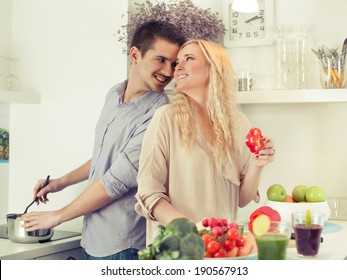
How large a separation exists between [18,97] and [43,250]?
17.3 inches

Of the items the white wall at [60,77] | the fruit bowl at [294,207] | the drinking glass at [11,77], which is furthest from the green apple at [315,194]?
the drinking glass at [11,77]

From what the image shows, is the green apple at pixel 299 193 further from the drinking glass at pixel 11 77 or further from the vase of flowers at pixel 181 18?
the drinking glass at pixel 11 77

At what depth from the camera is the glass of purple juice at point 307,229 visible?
115 centimetres

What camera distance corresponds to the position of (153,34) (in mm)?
1650

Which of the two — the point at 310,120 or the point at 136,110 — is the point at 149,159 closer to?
the point at 136,110

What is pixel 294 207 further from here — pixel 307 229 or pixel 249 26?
pixel 249 26

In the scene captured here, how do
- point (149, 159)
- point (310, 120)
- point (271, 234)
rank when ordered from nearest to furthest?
point (271, 234), point (149, 159), point (310, 120)

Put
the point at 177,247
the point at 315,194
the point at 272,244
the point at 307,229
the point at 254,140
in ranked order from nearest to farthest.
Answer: the point at 177,247 → the point at 272,244 → the point at 307,229 → the point at 254,140 → the point at 315,194

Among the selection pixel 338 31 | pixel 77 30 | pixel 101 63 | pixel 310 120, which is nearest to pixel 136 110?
pixel 101 63

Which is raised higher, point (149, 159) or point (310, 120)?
point (310, 120)

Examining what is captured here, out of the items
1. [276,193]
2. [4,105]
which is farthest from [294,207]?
[4,105]

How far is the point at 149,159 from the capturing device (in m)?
1.50

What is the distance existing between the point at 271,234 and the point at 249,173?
19.6 inches

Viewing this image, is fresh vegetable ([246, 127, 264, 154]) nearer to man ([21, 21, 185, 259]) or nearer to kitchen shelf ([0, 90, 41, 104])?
man ([21, 21, 185, 259])
